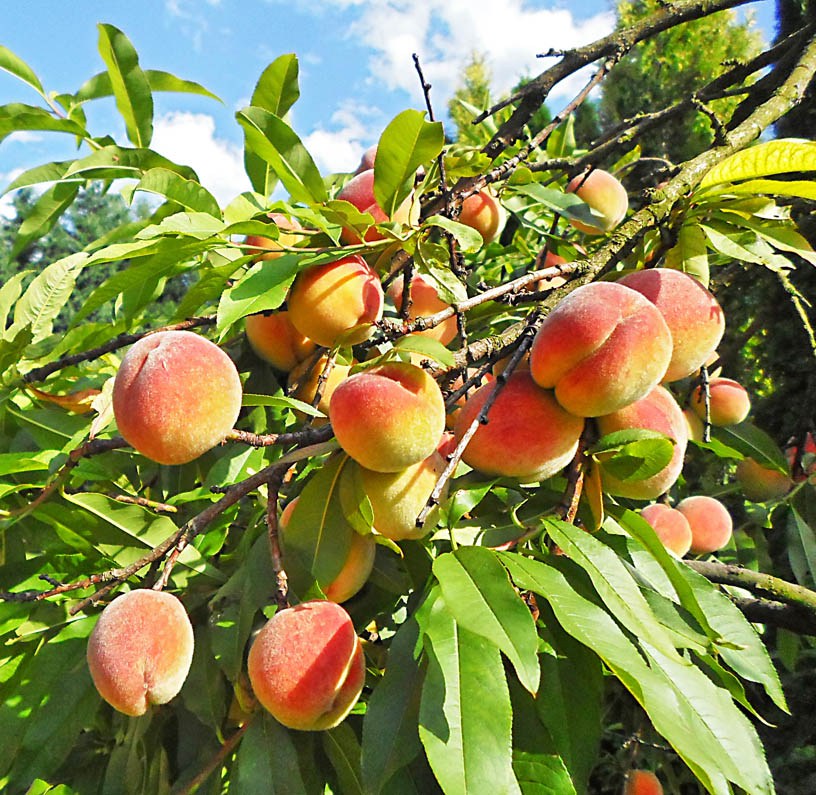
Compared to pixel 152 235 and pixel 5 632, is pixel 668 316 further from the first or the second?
pixel 5 632

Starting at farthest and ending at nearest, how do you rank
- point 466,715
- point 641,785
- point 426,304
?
point 641,785 < point 426,304 < point 466,715

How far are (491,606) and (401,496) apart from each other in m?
0.15

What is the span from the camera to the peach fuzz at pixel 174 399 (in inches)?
23.5

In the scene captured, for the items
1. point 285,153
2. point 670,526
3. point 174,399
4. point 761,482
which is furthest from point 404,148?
point 761,482

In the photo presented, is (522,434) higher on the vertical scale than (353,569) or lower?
higher

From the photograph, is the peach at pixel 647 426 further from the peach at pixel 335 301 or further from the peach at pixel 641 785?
the peach at pixel 641 785

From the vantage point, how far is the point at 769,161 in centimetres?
69

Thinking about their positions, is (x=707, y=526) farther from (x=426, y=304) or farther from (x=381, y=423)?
(x=381, y=423)

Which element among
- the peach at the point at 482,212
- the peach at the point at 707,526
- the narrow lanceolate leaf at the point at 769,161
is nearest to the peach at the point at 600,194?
the peach at the point at 482,212

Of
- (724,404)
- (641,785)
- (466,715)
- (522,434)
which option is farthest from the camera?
(641,785)

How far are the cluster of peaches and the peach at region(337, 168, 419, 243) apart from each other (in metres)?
0.10

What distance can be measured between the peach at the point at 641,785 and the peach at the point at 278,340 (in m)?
1.05

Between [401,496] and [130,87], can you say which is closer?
[401,496]

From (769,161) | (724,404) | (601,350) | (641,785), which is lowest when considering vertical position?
(641,785)
